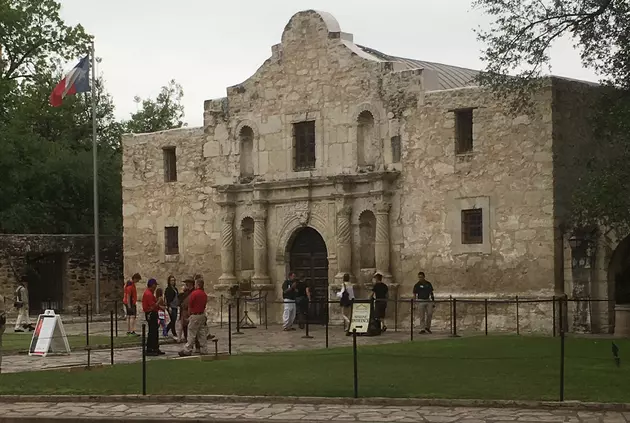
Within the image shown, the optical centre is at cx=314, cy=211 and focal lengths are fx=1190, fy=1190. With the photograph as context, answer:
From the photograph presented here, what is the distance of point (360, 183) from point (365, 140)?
1.09 m

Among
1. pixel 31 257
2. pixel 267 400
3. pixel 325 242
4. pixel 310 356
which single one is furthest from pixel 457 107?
pixel 31 257

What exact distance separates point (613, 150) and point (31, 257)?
18940 mm

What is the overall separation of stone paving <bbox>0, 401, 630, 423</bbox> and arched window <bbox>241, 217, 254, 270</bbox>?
54.8ft

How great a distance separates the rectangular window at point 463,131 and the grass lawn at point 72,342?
855 cm

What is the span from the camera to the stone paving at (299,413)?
511 inches

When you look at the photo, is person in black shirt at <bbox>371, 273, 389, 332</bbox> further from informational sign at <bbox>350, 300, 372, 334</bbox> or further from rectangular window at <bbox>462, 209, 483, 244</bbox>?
rectangular window at <bbox>462, 209, 483, 244</bbox>

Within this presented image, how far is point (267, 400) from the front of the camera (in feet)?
48.2

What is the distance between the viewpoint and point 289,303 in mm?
28297

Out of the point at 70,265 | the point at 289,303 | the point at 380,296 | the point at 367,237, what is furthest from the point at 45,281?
the point at 380,296

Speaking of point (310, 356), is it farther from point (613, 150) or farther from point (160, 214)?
point (160, 214)

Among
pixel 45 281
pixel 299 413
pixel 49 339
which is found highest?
pixel 45 281

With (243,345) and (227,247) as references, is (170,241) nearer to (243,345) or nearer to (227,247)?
(227,247)

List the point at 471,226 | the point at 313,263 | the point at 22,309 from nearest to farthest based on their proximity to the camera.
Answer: the point at 471,226 → the point at 22,309 → the point at 313,263

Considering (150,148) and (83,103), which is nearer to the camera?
(150,148)
